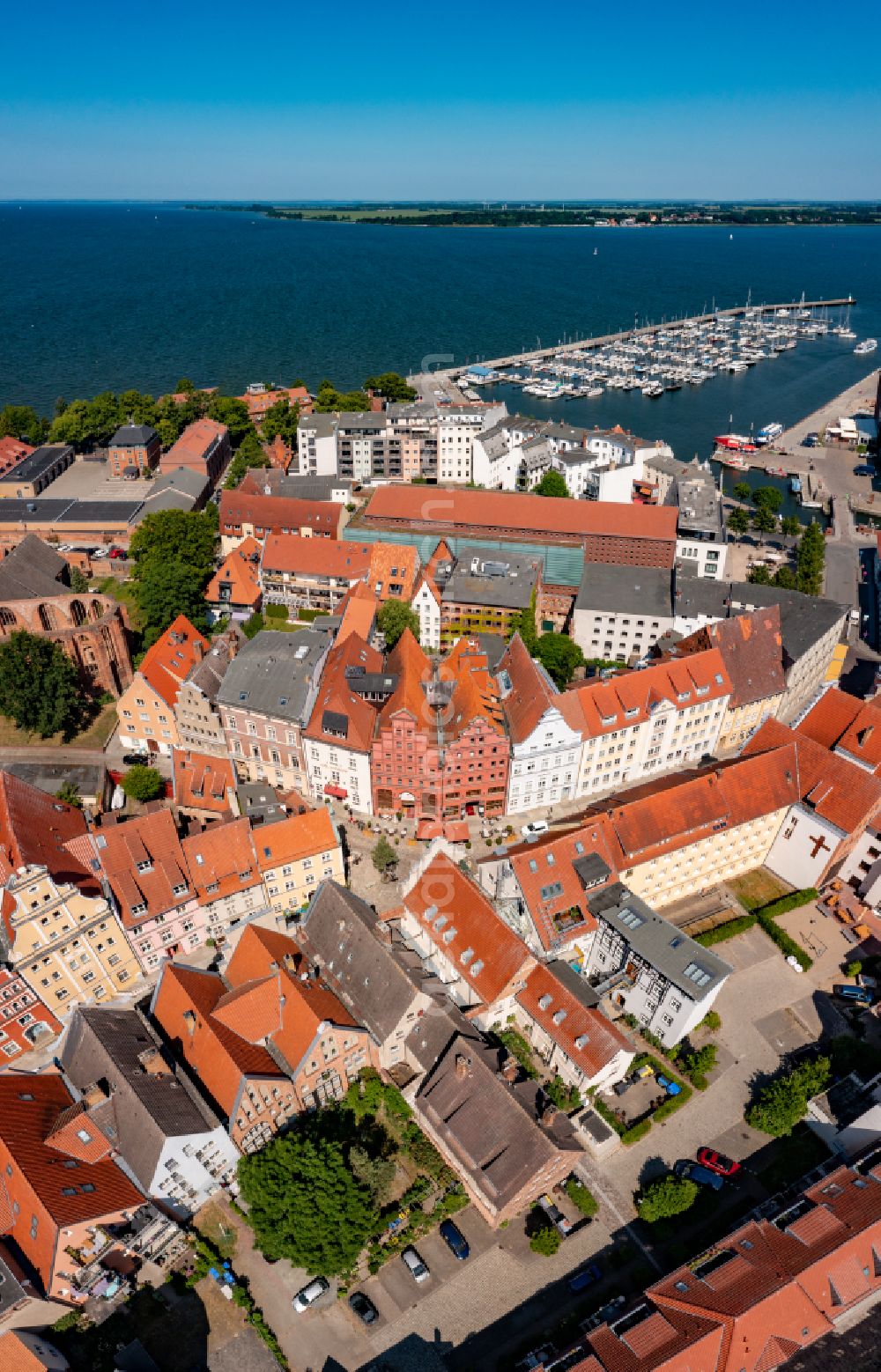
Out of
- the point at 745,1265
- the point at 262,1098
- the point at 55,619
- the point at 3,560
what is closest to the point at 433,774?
the point at 262,1098

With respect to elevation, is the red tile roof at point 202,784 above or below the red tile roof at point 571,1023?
above

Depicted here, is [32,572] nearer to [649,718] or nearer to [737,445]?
[649,718]

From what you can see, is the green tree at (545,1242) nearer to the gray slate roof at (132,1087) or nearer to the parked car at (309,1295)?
the parked car at (309,1295)

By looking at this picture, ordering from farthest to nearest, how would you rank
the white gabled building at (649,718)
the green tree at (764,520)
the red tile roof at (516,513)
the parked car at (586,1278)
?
the green tree at (764,520) < the red tile roof at (516,513) < the white gabled building at (649,718) < the parked car at (586,1278)

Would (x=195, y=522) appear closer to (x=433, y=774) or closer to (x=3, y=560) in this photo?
(x=3, y=560)

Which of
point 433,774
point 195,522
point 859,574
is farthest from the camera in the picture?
point 859,574

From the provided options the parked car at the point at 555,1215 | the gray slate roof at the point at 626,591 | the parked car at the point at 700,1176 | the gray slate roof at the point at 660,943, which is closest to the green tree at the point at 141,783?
the gray slate roof at the point at 660,943

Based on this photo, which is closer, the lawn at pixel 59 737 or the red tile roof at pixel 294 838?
the red tile roof at pixel 294 838

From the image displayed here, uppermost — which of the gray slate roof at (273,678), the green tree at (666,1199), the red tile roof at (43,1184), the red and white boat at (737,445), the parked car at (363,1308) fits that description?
the red and white boat at (737,445)
